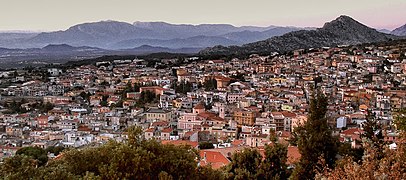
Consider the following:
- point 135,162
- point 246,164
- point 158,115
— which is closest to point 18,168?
point 135,162

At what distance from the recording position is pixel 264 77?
51781mm

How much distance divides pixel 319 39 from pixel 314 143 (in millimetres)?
104371

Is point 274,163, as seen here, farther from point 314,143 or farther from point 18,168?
point 18,168

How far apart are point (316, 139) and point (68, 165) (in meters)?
4.93

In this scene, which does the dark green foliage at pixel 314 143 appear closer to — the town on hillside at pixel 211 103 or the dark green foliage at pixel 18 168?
the town on hillside at pixel 211 103

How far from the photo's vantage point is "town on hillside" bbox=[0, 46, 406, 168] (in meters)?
26.8

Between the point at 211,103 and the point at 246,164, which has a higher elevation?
the point at 246,164

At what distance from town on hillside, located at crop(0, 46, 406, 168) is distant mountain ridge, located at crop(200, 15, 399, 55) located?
39653mm

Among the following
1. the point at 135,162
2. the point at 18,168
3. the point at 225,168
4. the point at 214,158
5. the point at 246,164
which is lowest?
the point at 214,158

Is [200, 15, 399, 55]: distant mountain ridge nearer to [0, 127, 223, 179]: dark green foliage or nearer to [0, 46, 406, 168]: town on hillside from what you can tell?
[0, 46, 406, 168]: town on hillside

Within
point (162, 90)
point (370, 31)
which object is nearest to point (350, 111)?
point (162, 90)

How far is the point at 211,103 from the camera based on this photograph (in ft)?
124

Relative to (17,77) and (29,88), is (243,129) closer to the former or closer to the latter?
(29,88)

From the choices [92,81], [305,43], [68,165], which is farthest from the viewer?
[305,43]
